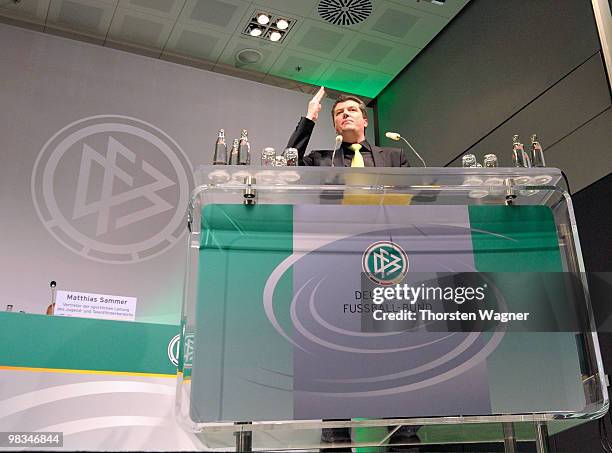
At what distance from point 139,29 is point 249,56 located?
3.17 ft

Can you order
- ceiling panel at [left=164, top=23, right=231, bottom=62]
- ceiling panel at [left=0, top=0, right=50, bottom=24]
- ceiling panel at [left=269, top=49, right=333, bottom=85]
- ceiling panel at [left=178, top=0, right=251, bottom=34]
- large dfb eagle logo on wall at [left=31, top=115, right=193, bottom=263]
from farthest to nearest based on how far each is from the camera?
ceiling panel at [left=269, top=49, right=333, bottom=85], ceiling panel at [left=164, top=23, right=231, bottom=62], ceiling panel at [left=178, top=0, right=251, bottom=34], ceiling panel at [left=0, top=0, right=50, bottom=24], large dfb eagle logo on wall at [left=31, top=115, right=193, bottom=263]

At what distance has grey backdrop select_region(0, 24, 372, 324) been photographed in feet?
14.8

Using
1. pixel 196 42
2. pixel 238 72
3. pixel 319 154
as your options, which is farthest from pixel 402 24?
pixel 319 154

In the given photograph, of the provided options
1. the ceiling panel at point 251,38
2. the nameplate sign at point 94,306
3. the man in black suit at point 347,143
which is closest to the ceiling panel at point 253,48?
the ceiling panel at point 251,38

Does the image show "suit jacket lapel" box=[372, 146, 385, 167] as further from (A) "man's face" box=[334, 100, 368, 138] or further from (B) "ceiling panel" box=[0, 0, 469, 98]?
(B) "ceiling panel" box=[0, 0, 469, 98]

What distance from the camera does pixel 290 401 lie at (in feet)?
3.67

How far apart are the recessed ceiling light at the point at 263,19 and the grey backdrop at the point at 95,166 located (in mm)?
765

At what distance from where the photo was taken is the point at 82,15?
527cm

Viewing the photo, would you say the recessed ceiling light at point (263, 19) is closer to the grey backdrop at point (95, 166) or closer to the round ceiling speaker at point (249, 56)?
the round ceiling speaker at point (249, 56)

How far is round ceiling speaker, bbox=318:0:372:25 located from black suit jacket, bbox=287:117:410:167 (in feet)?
9.88

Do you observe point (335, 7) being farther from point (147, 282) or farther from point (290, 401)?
point (290, 401)

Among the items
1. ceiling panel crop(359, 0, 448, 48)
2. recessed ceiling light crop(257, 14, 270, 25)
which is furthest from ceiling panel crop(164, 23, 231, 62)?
ceiling panel crop(359, 0, 448, 48)

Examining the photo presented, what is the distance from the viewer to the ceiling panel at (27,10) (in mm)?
5125

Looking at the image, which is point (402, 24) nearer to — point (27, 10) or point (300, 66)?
point (300, 66)
